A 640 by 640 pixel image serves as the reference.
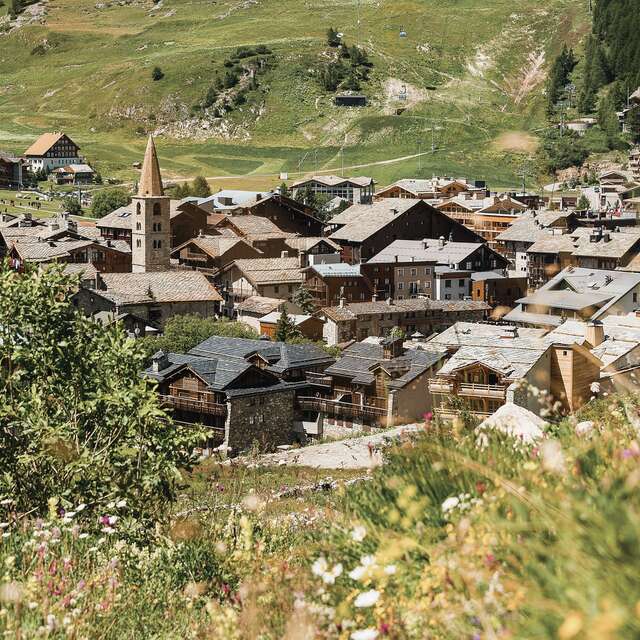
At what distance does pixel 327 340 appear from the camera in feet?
192

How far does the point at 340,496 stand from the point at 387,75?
169368mm

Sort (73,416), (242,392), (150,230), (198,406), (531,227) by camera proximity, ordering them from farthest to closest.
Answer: (531,227) → (150,230) → (198,406) → (242,392) → (73,416)

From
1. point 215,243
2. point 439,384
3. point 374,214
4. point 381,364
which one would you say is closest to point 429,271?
point 374,214

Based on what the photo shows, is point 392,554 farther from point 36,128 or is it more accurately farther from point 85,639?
point 36,128

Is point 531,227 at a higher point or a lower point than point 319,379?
lower

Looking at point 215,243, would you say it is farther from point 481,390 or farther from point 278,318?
point 481,390

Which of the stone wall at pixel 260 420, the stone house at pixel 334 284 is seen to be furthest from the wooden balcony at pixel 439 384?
the stone house at pixel 334 284

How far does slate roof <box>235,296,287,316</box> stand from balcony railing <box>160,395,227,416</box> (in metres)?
21.7

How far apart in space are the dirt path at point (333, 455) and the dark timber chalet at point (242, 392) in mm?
2821

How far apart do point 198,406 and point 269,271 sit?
30.4 metres

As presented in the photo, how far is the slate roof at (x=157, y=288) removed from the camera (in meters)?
61.3

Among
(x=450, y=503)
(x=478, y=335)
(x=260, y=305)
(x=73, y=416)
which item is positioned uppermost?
(x=450, y=503)

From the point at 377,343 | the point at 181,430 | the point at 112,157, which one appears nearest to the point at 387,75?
the point at 112,157

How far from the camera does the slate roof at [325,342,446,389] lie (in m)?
41.8
